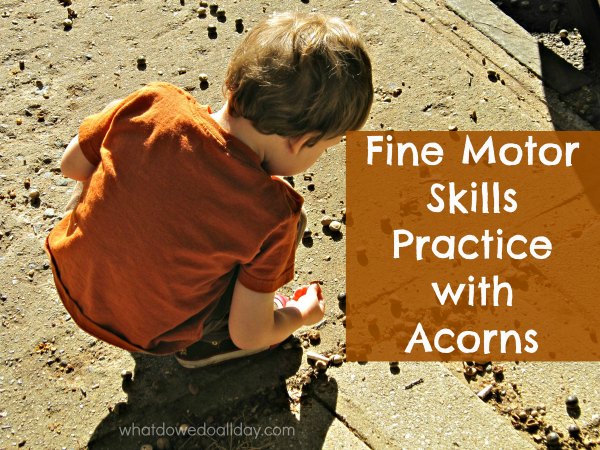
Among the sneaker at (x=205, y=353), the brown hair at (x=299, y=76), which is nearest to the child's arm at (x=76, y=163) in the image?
the brown hair at (x=299, y=76)

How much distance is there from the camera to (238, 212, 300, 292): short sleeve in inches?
78.7

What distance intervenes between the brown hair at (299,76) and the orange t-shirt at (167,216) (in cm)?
11

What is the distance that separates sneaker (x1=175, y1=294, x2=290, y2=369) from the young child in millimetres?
304

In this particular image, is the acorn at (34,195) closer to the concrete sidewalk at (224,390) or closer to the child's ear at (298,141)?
the concrete sidewalk at (224,390)

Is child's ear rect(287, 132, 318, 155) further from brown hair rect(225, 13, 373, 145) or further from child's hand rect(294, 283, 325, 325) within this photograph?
child's hand rect(294, 283, 325, 325)

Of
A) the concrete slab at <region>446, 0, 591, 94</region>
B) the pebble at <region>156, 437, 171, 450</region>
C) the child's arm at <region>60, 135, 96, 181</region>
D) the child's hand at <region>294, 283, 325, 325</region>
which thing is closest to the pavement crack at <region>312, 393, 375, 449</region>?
the child's hand at <region>294, 283, 325, 325</region>

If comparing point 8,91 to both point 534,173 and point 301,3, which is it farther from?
point 534,173

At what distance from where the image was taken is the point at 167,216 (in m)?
1.92

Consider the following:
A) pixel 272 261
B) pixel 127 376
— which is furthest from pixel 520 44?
pixel 127 376

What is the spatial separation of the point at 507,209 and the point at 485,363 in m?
0.68

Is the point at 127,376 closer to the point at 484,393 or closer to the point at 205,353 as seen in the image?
the point at 205,353

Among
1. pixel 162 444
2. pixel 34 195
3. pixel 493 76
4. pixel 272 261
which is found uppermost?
pixel 272 261

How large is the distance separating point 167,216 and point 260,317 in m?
0.42

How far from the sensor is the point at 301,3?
3.77 m
